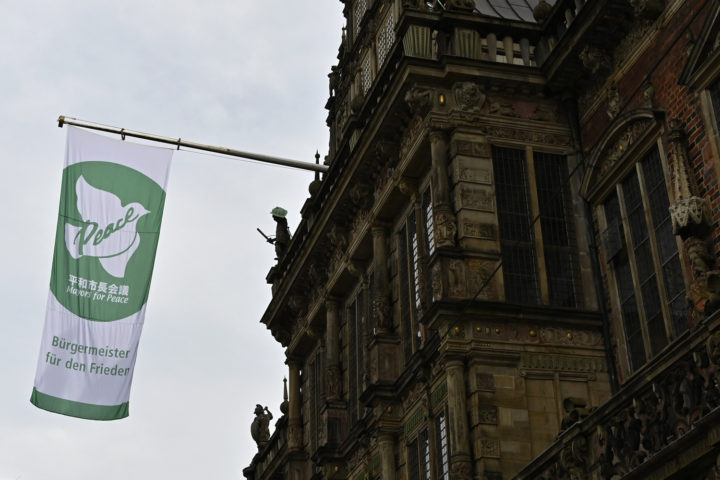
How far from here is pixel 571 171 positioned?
69.6 feet

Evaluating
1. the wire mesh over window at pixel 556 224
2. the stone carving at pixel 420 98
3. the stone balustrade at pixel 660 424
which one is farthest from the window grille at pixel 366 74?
the stone balustrade at pixel 660 424

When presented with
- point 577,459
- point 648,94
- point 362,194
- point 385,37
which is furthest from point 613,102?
point 385,37

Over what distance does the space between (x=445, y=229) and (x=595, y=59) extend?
3.93 metres

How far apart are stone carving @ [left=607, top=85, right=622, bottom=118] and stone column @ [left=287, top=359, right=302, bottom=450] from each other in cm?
1325

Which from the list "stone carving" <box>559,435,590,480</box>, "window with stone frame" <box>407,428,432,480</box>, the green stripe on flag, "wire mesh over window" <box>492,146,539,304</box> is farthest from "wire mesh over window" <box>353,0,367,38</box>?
"stone carving" <box>559,435,590,480</box>

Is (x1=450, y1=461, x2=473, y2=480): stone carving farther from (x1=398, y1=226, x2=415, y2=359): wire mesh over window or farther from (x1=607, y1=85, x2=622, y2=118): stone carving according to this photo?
(x1=607, y1=85, x2=622, y2=118): stone carving

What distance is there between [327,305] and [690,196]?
11969mm

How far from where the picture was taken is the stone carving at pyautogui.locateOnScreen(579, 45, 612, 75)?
2028cm

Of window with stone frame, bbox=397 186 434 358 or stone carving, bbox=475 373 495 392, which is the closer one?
stone carving, bbox=475 373 495 392

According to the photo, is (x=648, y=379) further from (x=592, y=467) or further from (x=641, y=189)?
(x=641, y=189)

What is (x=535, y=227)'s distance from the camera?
20656 millimetres

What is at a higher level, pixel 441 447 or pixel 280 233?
pixel 280 233

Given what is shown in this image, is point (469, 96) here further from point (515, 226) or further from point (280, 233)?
point (280, 233)

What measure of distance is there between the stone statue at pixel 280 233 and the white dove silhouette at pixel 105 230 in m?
10.3
